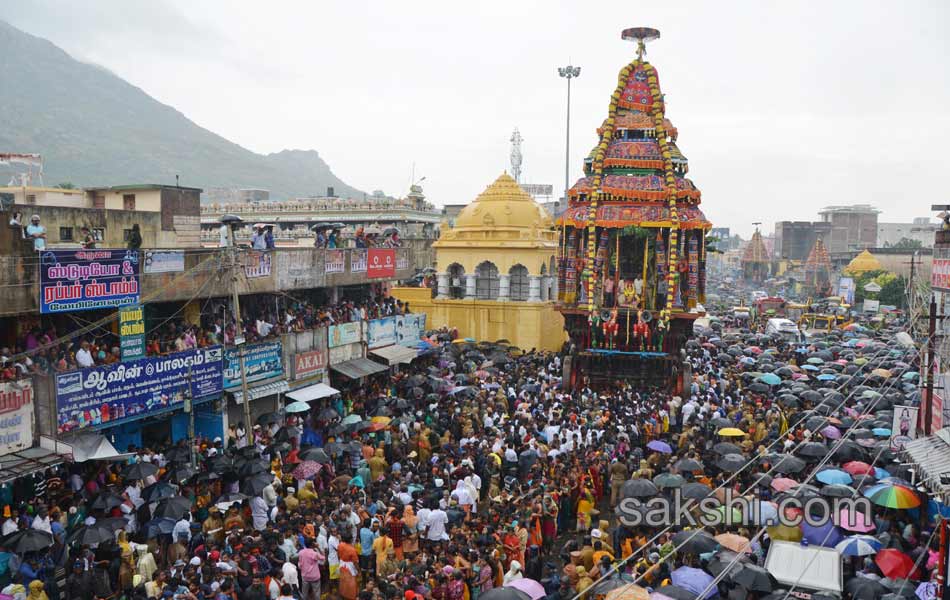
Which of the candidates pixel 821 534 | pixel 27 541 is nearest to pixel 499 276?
pixel 821 534

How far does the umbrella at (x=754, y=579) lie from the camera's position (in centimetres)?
1009

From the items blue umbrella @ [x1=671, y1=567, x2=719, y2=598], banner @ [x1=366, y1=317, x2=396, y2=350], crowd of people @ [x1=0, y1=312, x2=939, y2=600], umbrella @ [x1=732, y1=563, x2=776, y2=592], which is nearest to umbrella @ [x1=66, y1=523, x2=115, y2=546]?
crowd of people @ [x1=0, y1=312, x2=939, y2=600]

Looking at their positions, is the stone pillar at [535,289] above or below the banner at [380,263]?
below

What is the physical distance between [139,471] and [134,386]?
2412 millimetres

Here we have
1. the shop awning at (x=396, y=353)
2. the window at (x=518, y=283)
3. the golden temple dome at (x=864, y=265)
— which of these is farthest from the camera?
the golden temple dome at (x=864, y=265)

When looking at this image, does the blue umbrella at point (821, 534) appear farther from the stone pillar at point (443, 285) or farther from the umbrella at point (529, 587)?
the stone pillar at point (443, 285)

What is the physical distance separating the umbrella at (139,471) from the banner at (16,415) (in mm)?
1654

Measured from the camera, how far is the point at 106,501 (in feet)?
40.2

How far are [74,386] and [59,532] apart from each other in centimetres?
284

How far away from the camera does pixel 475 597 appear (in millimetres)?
10789

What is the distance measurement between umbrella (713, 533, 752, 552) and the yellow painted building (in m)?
21.3

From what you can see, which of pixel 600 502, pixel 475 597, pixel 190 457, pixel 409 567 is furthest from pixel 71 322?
pixel 600 502

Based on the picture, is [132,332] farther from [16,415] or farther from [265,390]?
[265,390]

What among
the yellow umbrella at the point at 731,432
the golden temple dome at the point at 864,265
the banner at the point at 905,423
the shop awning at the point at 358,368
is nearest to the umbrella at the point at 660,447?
the yellow umbrella at the point at 731,432
